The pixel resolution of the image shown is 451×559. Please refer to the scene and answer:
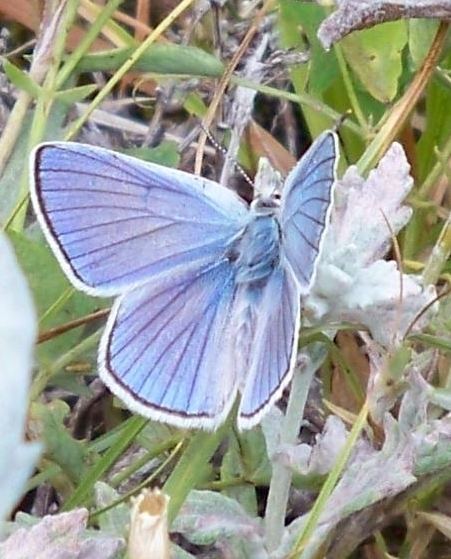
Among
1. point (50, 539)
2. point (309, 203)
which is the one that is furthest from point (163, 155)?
point (50, 539)

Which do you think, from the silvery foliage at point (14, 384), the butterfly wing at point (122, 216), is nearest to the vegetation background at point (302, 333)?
the silvery foliage at point (14, 384)

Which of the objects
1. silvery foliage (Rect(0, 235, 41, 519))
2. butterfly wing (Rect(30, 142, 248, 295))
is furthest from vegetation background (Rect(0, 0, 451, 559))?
butterfly wing (Rect(30, 142, 248, 295))

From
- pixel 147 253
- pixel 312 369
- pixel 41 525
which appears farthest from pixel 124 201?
pixel 41 525

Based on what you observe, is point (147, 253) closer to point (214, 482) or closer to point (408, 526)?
point (214, 482)

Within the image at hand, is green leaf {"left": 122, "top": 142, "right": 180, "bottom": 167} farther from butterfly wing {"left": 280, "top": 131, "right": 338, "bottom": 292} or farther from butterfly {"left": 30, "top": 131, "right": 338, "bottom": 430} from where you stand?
butterfly wing {"left": 280, "top": 131, "right": 338, "bottom": 292}

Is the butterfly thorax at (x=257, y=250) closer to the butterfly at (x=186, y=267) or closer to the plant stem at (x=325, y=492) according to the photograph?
the butterfly at (x=186, y=267)

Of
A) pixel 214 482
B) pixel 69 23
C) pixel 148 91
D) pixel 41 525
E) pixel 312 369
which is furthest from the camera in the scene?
pixel 148 91

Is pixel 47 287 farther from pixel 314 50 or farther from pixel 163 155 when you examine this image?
pixel 314 50
